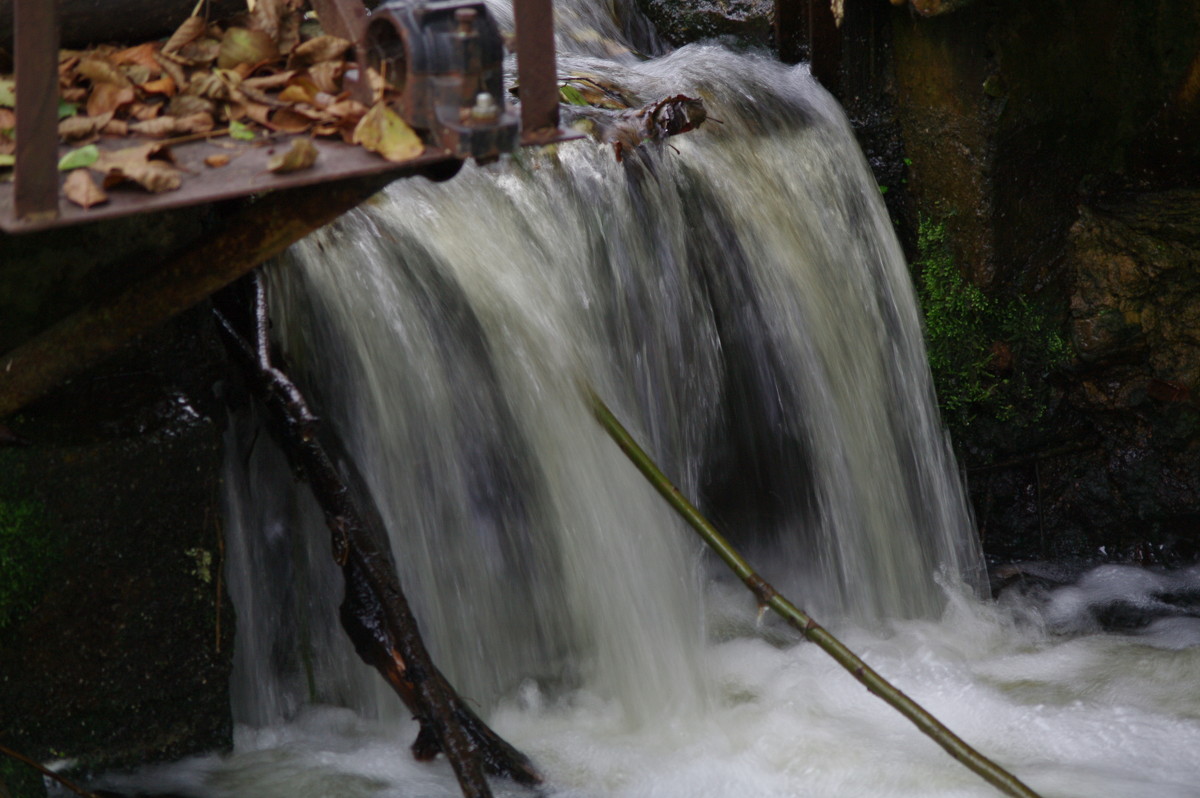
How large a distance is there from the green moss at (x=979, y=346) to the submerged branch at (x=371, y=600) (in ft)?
9.63

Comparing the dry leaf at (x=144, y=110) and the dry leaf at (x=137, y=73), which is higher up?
the dry leaf at (x=137, y=73)

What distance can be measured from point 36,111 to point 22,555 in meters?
1.26

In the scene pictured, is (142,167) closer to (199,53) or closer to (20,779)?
(199,53)

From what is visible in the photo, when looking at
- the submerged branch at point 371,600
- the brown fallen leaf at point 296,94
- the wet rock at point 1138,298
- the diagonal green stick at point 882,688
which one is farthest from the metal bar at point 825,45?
the brown fallen leaf at point 296,94

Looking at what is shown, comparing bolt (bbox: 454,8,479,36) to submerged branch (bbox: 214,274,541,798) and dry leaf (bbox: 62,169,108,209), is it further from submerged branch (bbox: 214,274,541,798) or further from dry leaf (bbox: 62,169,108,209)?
submerged branch (bbox: 214,274,541,798)

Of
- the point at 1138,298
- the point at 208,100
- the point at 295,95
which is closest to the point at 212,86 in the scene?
the point at 208,100

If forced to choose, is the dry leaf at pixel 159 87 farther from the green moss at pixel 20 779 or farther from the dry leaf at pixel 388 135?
the green moss at pixel 20 779

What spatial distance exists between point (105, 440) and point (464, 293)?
4.10 ft

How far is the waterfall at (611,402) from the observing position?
3557 mm

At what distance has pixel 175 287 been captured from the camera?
249 cm

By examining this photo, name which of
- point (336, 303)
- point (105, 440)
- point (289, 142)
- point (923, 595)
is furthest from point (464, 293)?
point (923, 595)

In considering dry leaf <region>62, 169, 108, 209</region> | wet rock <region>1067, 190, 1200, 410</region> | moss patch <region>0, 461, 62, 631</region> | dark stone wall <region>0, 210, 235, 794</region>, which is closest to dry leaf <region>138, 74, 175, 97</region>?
dry leaf <region>62, 169, 108, 209</region>

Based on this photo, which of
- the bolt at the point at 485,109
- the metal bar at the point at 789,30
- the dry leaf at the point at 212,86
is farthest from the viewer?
the metal bar at the point at 789,30

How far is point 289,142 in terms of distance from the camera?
213 centimetres
